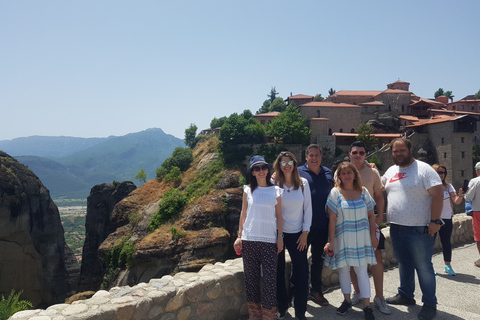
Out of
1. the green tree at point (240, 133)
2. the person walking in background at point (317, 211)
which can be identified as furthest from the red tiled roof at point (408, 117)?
the person walking in background at point (317, 211)

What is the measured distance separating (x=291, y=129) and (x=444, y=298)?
36540 millimetres

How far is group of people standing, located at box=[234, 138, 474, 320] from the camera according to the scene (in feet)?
14.8

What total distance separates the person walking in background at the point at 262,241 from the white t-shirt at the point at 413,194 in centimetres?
193

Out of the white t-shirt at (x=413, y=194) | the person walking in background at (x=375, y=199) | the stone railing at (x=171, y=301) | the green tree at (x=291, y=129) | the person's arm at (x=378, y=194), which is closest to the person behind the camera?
the stone railing at (x=171, y=301)

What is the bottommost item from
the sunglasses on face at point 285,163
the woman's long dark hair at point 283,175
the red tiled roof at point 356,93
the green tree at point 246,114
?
the woman's long dark hair at point 283,175

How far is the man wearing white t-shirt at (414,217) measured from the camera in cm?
477

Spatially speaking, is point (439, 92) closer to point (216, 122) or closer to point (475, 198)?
point (216, 122)

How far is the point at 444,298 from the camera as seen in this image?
559 cm

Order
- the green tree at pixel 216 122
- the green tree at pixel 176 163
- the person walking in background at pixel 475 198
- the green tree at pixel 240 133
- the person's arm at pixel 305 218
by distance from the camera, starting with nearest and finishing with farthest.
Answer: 1. the person's arm at pixel 305 218
2. the person walking in background at pixel 475 198
3. the green tree at pixel 240 133
4. the green tree at pixel 176 163
5. the green tree at pixel 216 122

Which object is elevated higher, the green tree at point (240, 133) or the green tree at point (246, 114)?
the green tree at point (246, 114)

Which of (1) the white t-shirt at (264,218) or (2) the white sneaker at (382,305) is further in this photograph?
(2) the white sneaker at (382,305)

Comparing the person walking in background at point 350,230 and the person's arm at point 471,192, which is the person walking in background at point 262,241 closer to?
the person walking in background at point 350,230

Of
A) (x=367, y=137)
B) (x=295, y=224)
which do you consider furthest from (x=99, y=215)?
(x=295, y=224)

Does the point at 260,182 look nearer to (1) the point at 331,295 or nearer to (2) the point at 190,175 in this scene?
(1) the point at 331,295
